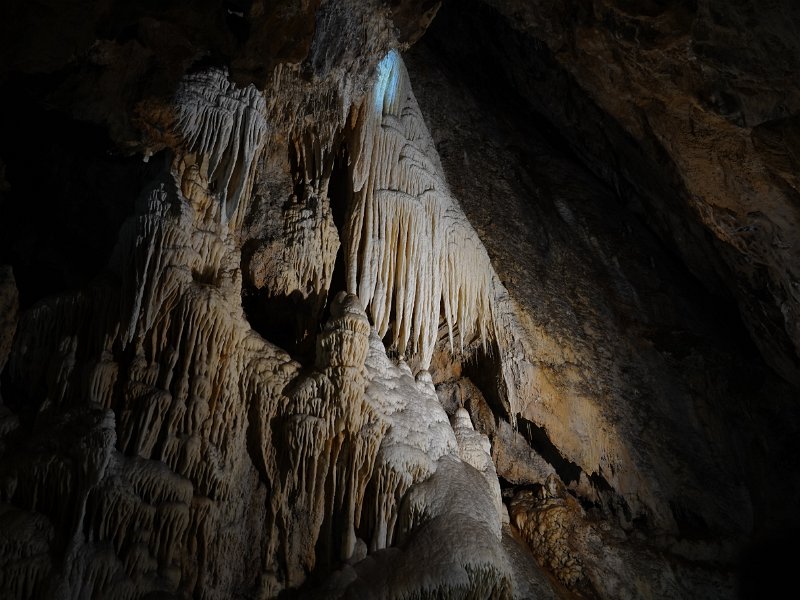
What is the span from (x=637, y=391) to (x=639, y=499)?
127 cm

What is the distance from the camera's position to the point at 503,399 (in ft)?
25.1

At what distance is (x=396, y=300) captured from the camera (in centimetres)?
630

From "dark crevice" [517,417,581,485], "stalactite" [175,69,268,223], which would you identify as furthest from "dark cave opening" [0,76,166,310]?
"dark crevice" [517,417,581,485]

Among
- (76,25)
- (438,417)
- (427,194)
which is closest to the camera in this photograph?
(76,25)

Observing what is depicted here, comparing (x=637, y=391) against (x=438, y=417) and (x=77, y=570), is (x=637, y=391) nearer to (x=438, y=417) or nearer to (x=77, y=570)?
(x=438, y=417)

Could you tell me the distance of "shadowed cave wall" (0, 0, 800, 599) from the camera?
4.41 m

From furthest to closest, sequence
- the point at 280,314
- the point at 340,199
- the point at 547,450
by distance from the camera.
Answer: the point at 547,450, the point at 340,199, the point at 280,314

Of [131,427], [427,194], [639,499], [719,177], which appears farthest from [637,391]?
[131,427]

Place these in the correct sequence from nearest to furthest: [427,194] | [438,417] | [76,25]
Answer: [76,25] < [438,417] < [427,194]

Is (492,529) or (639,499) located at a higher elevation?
(639,499)

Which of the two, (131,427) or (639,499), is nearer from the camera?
(131,427)

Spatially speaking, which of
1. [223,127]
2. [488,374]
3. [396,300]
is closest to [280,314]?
[396,300]

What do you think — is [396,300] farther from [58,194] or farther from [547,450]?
[58,194]

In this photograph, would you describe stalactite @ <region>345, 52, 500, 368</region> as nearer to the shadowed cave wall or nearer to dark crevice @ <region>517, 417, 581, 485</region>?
the shadowed cave wall
